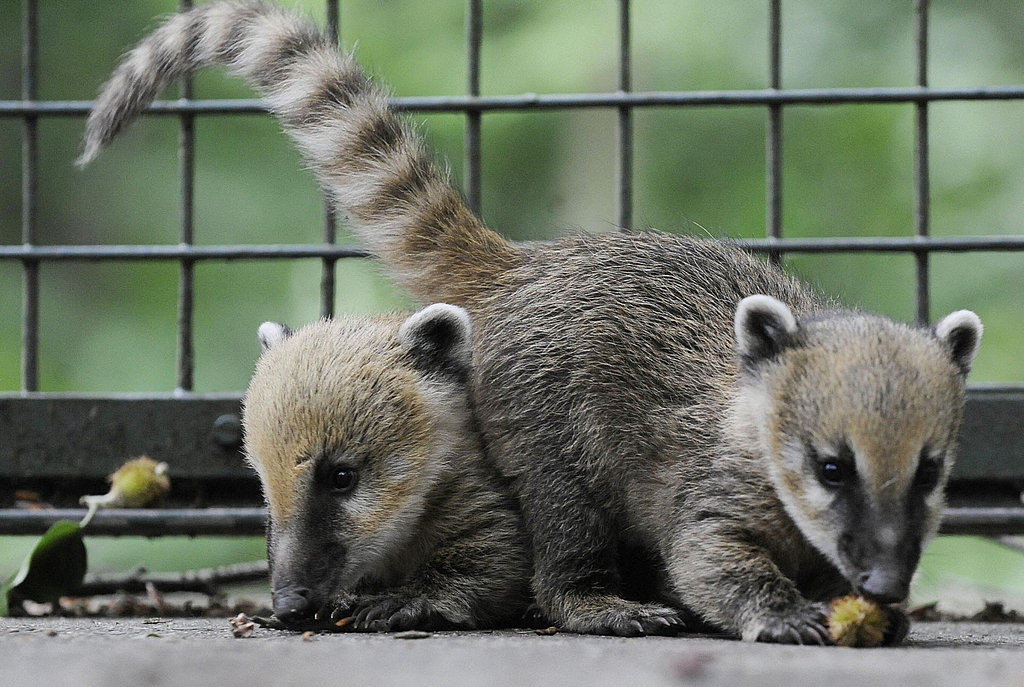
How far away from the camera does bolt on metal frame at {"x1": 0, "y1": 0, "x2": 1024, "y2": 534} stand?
5445 millimetres

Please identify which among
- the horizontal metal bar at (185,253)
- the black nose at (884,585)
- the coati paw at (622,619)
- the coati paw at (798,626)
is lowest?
the coati paw at (622,619)

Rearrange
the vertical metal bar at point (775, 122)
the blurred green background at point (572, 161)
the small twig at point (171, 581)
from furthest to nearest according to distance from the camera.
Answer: the blurred green background at point (572, 161) < the small twig at point (171, 581) < the vertical metal bar at point (775, 122)

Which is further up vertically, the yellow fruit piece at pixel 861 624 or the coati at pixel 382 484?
the coati at pixel 382 484

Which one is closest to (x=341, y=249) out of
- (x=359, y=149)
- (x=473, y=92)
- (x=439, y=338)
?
(x=359, y=149)

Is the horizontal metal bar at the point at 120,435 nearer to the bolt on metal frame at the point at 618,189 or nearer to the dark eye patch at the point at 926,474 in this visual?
the bolt on metal frame at the point at 618,189

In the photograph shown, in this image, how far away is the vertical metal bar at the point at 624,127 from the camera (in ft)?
18.3

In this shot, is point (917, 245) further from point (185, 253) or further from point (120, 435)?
point (120, 435)

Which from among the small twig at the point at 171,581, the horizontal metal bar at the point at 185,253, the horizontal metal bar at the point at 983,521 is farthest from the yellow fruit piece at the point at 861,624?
the small twig at the point at 171,581

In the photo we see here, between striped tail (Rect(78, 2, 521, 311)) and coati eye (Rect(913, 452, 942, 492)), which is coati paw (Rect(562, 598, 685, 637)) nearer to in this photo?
coati eye (Rect(913, 452, 942, 492))

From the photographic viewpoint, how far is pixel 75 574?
16.6 ft

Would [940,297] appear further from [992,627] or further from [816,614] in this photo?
[816,614]

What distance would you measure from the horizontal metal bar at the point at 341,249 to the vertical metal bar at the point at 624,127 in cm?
54

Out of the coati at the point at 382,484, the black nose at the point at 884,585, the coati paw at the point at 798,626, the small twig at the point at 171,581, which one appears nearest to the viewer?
the black nose at the point at 884,585

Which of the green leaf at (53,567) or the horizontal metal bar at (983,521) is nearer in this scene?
the green leaf at (53,567)
